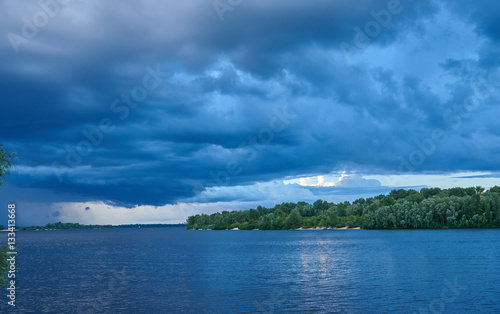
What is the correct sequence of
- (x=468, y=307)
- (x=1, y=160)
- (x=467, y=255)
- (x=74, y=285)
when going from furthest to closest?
(x=467, y=255) → (x=74, y=285) → (x=468, y=307) → (x=1, y=160)

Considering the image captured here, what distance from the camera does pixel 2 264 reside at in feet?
89.9

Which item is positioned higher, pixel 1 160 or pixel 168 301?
pixel 1 160

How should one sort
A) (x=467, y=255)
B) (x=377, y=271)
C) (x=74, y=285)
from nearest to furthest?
1. (x=74, y=285)
2. (x=377, y=271)
3. (x=467, y=255)

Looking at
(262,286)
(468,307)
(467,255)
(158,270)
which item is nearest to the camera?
(468,307)

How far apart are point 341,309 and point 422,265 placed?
158ft

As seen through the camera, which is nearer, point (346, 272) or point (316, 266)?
point (346, 272)

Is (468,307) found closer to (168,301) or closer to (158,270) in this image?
(168,301)

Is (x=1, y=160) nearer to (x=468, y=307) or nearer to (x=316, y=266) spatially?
(x=468, y=307)

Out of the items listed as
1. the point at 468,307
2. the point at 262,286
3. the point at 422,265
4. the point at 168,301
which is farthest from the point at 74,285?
the point at 422,265

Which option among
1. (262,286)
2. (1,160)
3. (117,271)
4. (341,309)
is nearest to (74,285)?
(117,271)

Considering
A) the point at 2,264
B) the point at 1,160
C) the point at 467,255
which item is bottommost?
the point at 467,255

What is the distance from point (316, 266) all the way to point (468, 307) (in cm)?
4822

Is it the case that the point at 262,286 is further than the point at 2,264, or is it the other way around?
the point at 262,286

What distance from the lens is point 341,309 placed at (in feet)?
167
